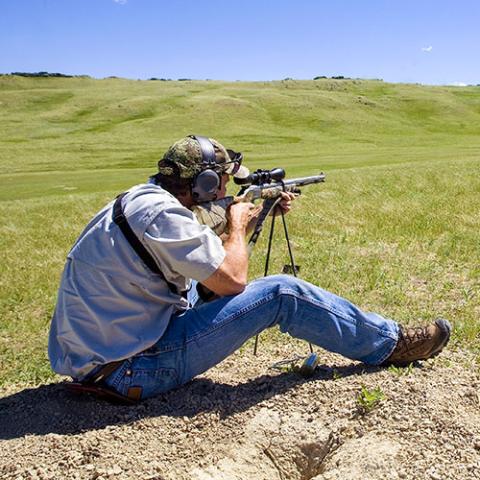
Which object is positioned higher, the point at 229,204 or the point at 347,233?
the point at 229,204

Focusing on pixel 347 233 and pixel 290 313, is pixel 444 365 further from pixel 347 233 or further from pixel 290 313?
pixel 347 233

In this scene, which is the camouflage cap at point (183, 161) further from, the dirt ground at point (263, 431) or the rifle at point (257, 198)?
the dirt ground at point (263, 431)

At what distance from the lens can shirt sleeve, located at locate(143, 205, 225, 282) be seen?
4.00 metres

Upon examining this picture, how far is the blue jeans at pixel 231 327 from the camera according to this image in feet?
14.4

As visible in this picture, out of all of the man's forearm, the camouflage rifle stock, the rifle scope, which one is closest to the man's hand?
the man's forearm

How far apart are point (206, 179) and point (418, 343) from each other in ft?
6.54

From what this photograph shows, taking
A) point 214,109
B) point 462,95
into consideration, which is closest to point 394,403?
point 214,109

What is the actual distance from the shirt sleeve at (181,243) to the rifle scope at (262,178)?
1323mm

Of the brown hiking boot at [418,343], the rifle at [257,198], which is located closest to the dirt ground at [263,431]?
the brown hiking boot at [418,343]

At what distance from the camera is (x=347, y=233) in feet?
37.9

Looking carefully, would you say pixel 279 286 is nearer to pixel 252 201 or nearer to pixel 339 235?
pixel 252 201

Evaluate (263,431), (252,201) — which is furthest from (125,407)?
(252,201)

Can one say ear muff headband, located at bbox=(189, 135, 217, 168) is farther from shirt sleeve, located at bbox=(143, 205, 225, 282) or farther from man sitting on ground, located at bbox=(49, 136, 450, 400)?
shirt sleeve, located at bbox=(143, 205, 225, 282)

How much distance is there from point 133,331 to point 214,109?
218 feet
